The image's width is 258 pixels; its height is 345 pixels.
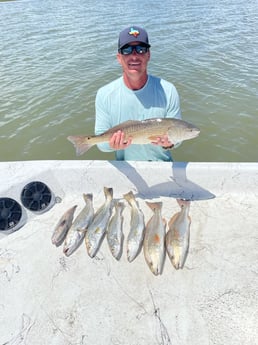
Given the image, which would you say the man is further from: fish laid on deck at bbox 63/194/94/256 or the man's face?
fish laid on deck at bbox 63/194/94/256

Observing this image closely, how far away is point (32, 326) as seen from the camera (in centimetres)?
266

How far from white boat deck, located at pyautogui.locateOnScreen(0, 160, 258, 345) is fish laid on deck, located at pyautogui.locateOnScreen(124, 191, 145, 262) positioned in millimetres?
105

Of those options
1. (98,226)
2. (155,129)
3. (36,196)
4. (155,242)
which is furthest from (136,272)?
(36,196)

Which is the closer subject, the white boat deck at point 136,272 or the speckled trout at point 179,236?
the white boat deck at point 136,272

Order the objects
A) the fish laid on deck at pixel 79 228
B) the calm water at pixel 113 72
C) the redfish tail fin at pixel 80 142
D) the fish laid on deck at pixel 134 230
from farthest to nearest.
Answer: the calm water at pixel 113 72
the redfish tail fin at pixel 80 142
the fish laid on deck at pixel 79 228
the fish laid on deck at pixel 134 230

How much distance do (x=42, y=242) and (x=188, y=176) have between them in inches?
75.2

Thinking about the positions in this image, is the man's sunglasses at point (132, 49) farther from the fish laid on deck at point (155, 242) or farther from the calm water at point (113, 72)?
the calm water at point (113, 72)

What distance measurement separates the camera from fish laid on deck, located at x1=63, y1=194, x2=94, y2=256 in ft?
10.8

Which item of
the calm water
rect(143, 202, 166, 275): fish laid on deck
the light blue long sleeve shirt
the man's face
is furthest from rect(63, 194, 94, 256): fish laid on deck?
the calm water

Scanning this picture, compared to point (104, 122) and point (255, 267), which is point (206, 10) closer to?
point (104, 122)

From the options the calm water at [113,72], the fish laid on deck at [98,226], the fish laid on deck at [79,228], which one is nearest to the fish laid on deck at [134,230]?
the fish laid on deck at [98,226]

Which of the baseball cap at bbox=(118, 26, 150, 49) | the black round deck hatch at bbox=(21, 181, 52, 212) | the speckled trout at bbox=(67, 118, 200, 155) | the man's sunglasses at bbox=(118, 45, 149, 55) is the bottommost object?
the black round deck hatch at bbox=(21, 181, 52, 212)

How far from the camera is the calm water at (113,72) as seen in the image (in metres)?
7.97

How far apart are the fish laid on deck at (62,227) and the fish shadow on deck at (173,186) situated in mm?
859
